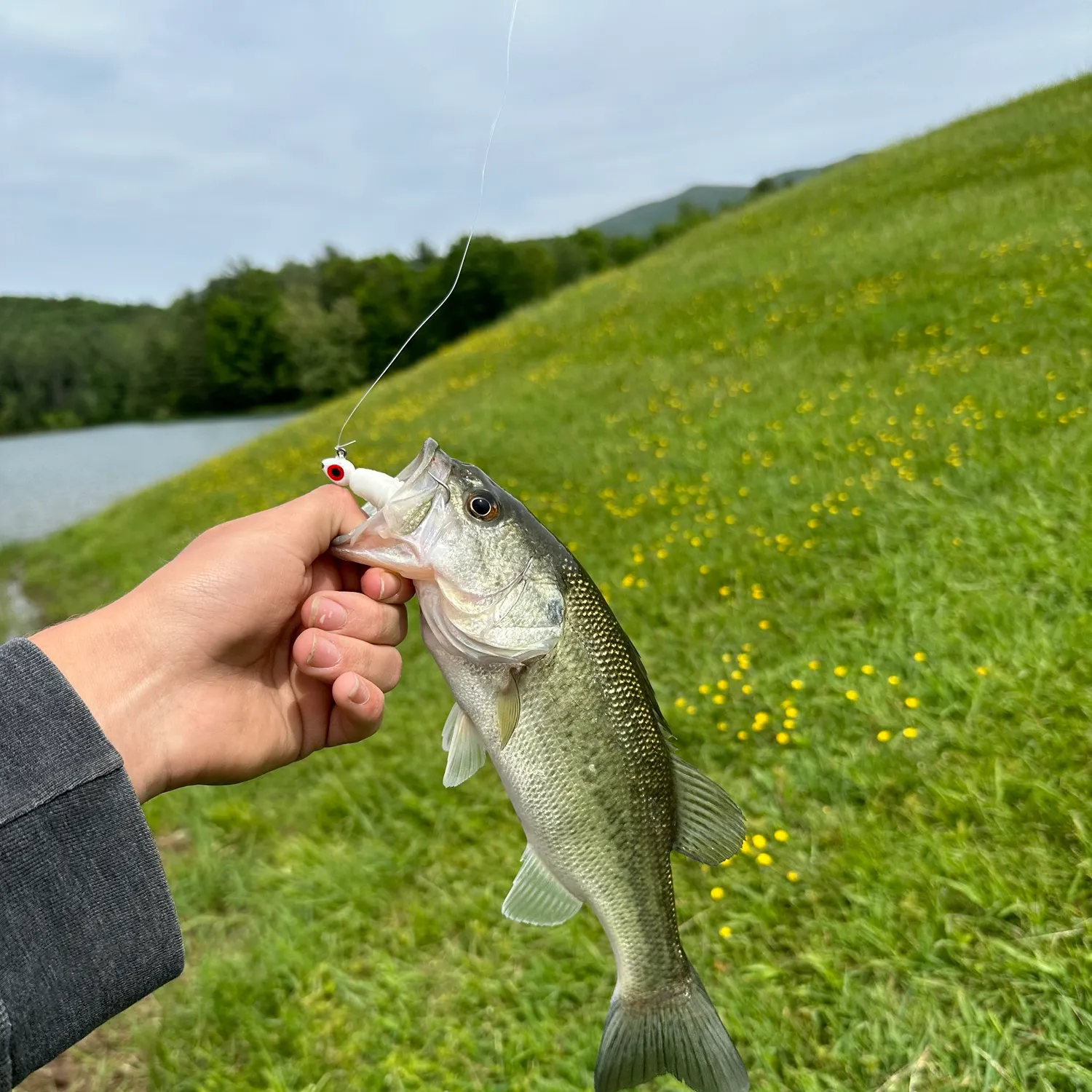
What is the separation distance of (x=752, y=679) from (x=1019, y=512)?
5.84 ft

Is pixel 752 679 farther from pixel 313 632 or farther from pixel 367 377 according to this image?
pixel 367 377

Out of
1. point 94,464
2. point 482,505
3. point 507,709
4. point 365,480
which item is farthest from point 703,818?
point 94,464

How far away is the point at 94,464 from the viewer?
33094 mm

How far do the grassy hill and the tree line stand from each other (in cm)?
393

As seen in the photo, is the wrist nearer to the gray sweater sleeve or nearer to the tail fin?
the gray sweater sleeve

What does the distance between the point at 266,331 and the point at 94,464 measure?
9649mm

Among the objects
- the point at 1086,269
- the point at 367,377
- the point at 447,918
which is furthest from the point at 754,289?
the point at 367,377

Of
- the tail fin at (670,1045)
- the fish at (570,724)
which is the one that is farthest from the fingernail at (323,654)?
the tail fin at (670,1045)

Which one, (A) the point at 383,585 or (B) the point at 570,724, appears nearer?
(B) the point at 570,724

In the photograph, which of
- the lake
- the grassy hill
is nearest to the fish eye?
the lake

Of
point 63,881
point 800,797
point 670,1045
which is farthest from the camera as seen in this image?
point 800,797

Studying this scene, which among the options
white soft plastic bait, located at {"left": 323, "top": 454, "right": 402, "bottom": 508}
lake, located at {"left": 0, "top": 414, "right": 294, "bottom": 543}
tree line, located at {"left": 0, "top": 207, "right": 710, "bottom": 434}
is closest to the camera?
white soft plastic bait, located at {"left": 323, "top": 454, "right": 402, "bottom": 508}

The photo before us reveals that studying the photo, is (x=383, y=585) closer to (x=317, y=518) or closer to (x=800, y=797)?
(x=317, y=518)

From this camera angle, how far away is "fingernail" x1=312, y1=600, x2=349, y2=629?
2.09 m
